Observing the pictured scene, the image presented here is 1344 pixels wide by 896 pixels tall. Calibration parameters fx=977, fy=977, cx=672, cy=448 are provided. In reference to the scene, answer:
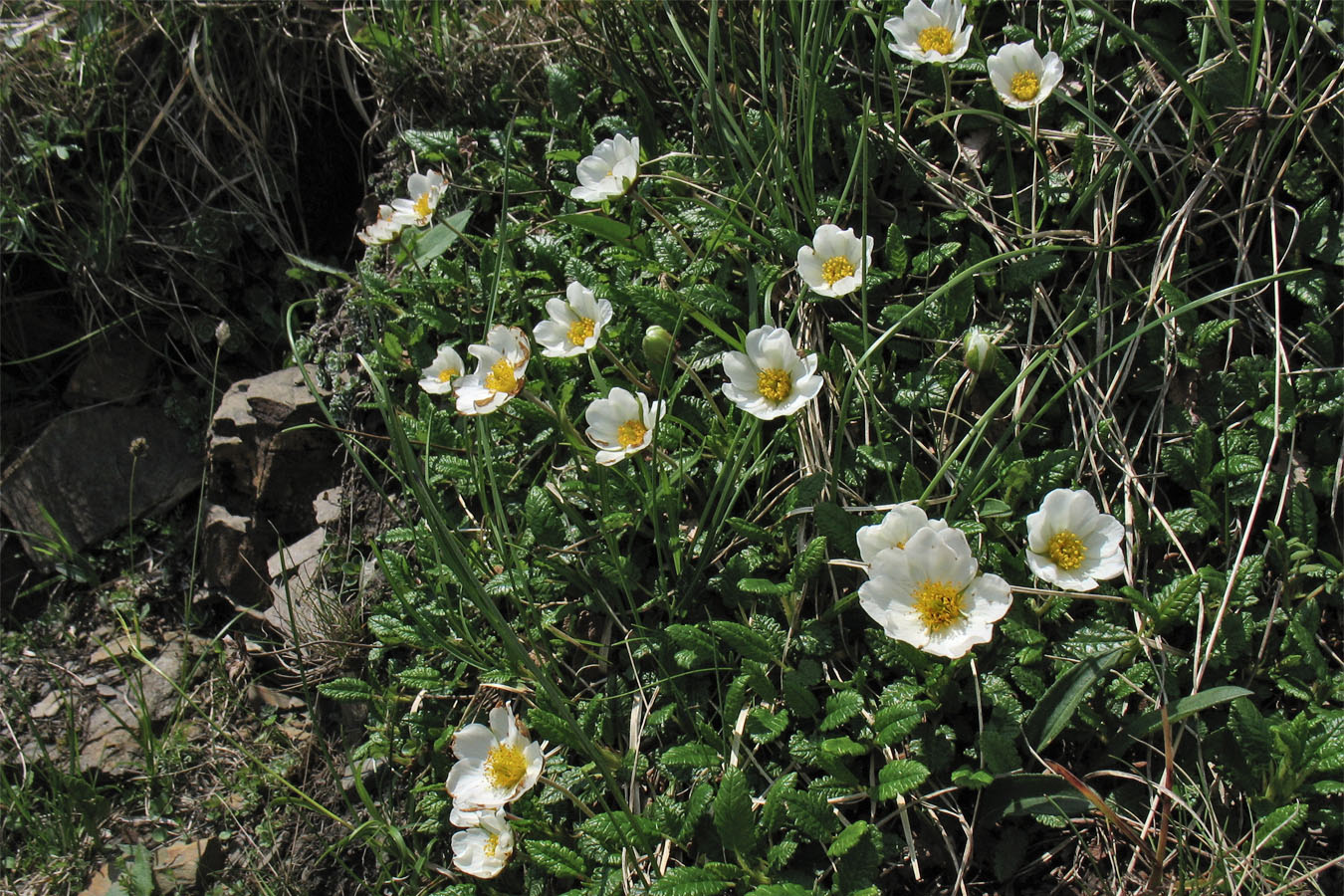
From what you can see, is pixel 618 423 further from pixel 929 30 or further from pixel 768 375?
pixel 929 30

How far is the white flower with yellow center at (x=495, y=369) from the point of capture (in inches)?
92.7

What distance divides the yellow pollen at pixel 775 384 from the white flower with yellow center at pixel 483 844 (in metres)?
1.08

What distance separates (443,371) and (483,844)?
120 centimetres

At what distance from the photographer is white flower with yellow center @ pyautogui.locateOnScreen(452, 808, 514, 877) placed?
2.10 m

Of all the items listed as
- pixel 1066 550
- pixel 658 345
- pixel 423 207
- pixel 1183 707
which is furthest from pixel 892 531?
pixel 423 207

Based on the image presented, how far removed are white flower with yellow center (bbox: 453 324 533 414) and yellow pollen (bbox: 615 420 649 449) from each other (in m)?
0.28

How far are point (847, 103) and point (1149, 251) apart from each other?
90 centimetres

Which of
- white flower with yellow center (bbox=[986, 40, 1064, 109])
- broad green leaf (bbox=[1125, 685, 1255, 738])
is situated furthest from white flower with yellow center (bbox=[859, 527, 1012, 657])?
white flower with yellow center (bbox=[986, 40, 1064, 109])

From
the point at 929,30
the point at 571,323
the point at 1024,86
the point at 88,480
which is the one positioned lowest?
the point at 88,480

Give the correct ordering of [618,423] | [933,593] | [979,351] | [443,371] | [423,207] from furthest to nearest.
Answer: [423,207] < [443,371] < [618,423] < [979,351] < [933,593]

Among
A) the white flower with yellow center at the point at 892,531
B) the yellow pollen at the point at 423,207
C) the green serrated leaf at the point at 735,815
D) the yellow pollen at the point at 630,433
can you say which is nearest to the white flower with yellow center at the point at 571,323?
the yellow pollen at the point at 630,433

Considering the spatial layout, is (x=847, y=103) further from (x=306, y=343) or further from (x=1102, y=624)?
(x=306, y=343)

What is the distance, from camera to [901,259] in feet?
7.97

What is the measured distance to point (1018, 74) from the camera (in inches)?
91.6
